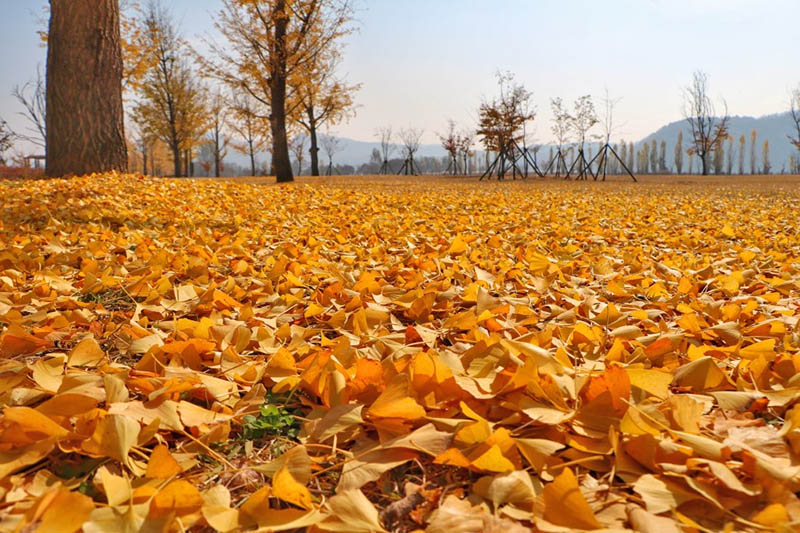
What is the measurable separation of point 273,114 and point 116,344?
39.8 feet

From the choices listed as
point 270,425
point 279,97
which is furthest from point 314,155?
point 270,425

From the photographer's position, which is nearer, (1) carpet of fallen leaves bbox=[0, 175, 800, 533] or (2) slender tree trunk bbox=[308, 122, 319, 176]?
(1) carpet of fallen leaves bbox=[0, 175, 800, 533]

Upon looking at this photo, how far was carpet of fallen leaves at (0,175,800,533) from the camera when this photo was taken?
0.67m

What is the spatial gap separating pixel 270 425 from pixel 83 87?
658 cm

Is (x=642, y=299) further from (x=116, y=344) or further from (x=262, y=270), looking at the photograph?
(x=116, y=344)

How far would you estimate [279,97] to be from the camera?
12.4m

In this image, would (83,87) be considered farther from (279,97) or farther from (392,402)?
(279,97)

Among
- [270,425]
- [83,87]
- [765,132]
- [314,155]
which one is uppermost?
[765,132]

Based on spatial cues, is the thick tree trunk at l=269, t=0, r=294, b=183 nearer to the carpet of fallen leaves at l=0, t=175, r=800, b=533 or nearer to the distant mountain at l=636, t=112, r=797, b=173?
the carpet of fallen leaves at l=0, t=175, r=800, b=533

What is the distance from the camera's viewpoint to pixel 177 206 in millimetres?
4047

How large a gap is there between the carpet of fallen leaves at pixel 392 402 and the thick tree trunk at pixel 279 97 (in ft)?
35.0

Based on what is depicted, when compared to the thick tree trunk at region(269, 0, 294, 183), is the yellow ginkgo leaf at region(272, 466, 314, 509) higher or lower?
lower

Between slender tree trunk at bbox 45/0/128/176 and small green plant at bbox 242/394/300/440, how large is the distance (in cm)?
651

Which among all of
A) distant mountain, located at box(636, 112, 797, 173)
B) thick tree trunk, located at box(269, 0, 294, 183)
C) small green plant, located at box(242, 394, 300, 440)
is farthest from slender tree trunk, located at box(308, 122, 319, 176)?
distant mountain, located at box(636, 112, 797, 173)
